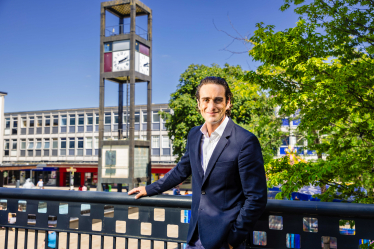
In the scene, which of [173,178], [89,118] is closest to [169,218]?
[173,178]

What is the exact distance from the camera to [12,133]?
52156 mm

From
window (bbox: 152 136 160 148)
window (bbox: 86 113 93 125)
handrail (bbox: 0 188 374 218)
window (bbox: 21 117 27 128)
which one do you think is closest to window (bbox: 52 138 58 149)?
window (bbox: 86 113 93 125)

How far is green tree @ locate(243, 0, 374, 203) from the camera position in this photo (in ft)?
19.9

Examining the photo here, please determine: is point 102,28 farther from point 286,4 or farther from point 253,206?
point 253,206

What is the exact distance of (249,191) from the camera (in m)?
1.85

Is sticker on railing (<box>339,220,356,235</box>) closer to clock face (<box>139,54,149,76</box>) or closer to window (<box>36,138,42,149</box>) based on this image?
clock face (<box>139,54,149,76</box>)

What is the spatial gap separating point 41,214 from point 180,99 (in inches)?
850

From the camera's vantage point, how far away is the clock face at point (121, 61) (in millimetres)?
21391

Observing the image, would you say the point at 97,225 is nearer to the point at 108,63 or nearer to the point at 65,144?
the point at 108,63

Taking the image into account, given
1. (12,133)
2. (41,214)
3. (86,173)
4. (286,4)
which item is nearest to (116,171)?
(286,4)

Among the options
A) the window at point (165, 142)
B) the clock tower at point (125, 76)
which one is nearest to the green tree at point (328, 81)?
the clock tower at point (125, 76)

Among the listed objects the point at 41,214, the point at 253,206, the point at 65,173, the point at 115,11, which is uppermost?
the point at 115,11

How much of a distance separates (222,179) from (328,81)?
4.73 meters

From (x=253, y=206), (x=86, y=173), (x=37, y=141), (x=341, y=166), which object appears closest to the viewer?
(x=253, y=206)
